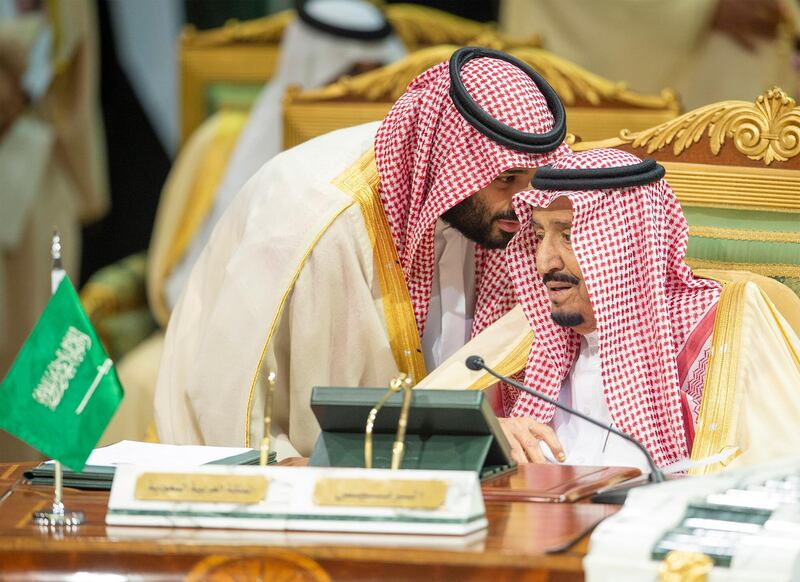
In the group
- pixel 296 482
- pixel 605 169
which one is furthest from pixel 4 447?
pixel 296 482

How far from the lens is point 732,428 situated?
2770 millimetres

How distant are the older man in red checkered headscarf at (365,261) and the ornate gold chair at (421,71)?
3.71 feet

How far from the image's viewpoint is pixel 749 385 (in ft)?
9.27

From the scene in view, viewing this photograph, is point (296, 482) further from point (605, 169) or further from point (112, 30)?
point (112, 30)

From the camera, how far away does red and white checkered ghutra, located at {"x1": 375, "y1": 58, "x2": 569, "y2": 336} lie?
337cm

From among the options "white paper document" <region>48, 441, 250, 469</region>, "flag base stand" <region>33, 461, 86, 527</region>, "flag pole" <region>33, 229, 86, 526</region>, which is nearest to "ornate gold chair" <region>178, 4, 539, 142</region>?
"white paper document" <region>48, 441, 250, 469</region>

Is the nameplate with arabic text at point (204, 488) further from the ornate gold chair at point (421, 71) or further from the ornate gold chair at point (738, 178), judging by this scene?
the ornate gold chair at point (421, 71)

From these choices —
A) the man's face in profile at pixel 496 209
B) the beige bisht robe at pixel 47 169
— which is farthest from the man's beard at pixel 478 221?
the beige bisht robe at pixel 47 169

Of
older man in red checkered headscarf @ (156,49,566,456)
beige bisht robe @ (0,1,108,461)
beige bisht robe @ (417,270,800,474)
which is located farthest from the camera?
beige bisht robe @ (0,1,108,461)

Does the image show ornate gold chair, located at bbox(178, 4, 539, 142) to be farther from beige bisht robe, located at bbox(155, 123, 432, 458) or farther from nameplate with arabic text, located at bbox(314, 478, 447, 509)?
nameplate with arabic text, located at bbox(314, 478, 447, 509)

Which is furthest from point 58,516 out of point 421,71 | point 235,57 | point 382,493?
point 235,57

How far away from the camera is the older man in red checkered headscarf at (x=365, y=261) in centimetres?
341

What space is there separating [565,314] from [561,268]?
10cm

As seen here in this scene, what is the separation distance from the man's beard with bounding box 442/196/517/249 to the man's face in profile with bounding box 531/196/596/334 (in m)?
0.42
